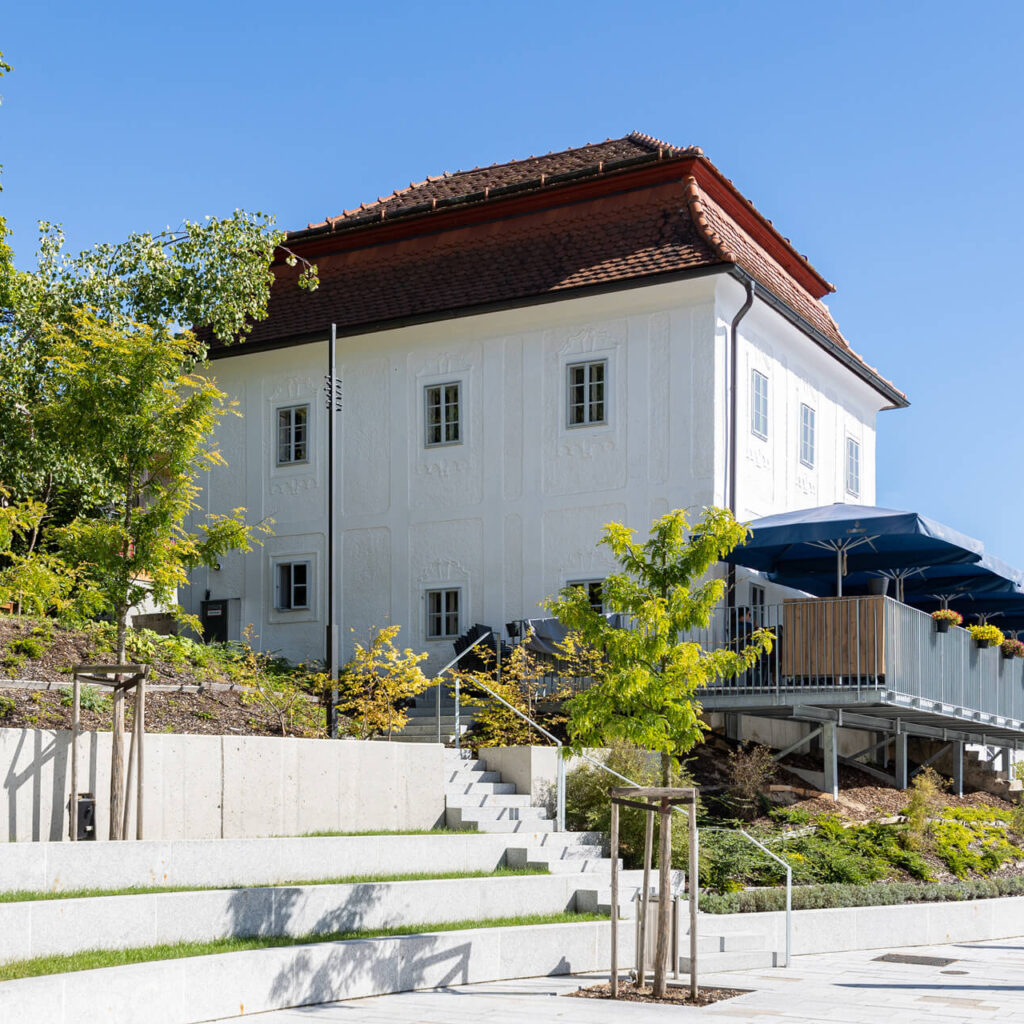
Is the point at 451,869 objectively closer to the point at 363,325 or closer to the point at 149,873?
the point at 149,873

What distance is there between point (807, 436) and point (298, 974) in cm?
1738

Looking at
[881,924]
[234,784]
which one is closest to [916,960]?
[881,924]

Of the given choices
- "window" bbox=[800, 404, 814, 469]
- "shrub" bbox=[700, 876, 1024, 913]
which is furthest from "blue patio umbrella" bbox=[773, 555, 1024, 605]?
"shrub" bbox=[700, 876, 1024, 913]

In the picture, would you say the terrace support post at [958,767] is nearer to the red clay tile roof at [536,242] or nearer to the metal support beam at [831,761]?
the metal support beam at [831,761]

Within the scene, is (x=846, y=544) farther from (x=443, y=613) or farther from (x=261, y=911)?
(x=261, y=911)

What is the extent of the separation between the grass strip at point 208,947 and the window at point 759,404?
1148 cm

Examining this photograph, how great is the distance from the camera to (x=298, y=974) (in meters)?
11.0

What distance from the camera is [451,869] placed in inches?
584

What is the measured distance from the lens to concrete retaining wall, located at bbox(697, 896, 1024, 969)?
14656 millimetres

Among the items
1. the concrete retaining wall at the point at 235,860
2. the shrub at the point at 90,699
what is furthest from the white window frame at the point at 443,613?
the shrub at the point at 90,699

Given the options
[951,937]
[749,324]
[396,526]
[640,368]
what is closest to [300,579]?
[396,526]

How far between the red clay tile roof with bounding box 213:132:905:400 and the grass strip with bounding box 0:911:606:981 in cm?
1163

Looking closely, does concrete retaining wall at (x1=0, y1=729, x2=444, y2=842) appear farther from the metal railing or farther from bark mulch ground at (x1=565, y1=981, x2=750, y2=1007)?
the metal railing

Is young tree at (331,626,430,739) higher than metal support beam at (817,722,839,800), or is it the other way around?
young tree at (331,626,430,739)
